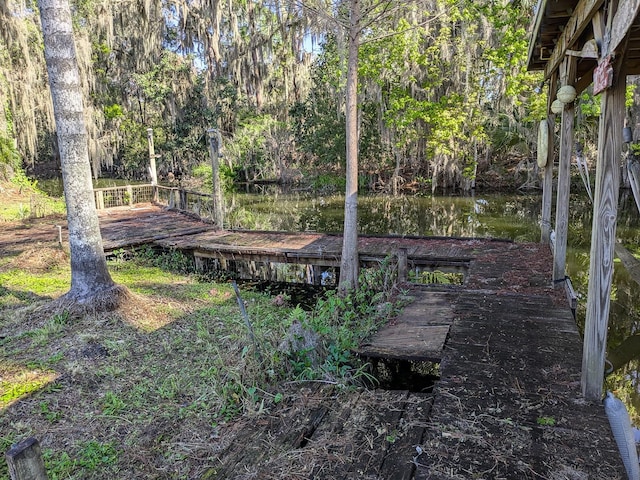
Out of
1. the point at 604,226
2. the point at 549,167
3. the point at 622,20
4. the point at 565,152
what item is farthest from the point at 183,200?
the point at 622,20

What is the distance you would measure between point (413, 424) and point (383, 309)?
2.53 meters

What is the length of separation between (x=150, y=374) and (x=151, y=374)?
1 centimetres

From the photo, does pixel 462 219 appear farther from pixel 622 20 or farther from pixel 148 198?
pixel 622 20

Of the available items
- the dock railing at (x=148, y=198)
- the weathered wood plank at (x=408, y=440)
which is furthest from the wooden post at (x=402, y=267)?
the dock railing at (x=148, y=198)

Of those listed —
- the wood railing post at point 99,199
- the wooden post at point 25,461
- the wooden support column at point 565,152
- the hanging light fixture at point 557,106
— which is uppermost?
the hanging light fixture at point 557,106

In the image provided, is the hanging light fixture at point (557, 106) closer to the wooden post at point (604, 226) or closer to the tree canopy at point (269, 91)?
the wooden post at point (604, 226)

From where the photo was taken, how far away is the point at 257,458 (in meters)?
3.11

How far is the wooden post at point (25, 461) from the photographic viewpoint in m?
2.07

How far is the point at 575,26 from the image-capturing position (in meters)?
4.40

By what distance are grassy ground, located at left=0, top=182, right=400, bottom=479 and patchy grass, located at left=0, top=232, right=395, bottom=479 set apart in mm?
11

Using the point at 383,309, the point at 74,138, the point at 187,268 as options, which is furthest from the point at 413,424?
the point at 187,268

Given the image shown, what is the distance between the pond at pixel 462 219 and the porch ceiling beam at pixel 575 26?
418cm

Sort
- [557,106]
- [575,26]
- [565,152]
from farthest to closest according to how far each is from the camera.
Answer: [557,106]
[565,152]
[575,26]

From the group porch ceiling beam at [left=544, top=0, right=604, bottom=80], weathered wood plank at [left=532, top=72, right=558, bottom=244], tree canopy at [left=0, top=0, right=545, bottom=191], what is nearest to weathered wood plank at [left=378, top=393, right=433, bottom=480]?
porch ceiling beam at [left=544, top=0, right=604, bottom=80]
